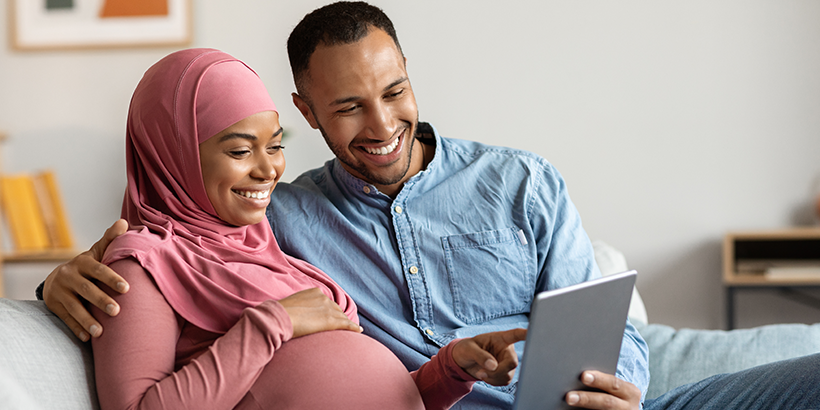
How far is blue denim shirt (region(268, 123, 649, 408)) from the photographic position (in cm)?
135

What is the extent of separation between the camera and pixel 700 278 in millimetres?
3076

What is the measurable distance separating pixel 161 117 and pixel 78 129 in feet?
8.28

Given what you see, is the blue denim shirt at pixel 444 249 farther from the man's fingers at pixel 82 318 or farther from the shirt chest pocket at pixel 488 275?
the man's fingers at pixel 82 318

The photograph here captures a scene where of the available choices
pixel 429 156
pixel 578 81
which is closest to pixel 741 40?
pixel 578 81

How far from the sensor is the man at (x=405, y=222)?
135 centimetres

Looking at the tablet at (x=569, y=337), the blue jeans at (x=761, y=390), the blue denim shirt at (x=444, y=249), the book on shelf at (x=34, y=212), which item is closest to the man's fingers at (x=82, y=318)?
the blue denim shirt at (x=444, y=249)

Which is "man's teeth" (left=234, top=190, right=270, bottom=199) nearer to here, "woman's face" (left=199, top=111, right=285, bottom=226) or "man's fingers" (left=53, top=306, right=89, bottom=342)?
"woman's face" (left=199, top=111, right=285, bottom=226)

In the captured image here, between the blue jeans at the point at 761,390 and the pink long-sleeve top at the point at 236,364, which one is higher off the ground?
the pink long-sleeve top at the point at 236,364

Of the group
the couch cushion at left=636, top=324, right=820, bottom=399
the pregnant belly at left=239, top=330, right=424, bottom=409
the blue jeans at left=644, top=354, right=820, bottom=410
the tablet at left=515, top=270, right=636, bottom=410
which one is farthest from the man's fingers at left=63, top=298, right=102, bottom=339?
the couch cushion at left=636, top=324, right=820, bottom=399

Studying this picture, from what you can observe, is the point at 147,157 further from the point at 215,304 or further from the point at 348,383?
the point at 348,383

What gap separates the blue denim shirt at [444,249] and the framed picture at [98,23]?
2.10 meters

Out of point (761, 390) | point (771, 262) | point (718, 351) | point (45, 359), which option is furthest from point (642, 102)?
point (45, 359)

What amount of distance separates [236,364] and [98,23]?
112 inches

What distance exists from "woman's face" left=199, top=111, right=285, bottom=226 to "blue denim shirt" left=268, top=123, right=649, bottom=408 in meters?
0.28
